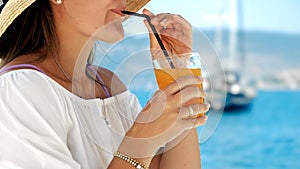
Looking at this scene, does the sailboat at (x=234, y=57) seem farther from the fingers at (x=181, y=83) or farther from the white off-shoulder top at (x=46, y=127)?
the fingers at (x=181, y=83)

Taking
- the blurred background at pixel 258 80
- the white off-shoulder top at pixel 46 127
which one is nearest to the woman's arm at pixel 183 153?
the white off-shoulder top at pixel 46 127

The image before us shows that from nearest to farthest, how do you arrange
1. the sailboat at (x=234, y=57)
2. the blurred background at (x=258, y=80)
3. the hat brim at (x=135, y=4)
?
the hat brim at (x=135, y=4) → the blurred background at (x=258, y=80) → the sailboat at (x=234, y=57)

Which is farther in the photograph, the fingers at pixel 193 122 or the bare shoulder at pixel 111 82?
the bare shoulder at pixel 111 82

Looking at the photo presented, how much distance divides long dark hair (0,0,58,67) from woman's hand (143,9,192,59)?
20 centimetres

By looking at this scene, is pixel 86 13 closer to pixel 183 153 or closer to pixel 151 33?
pixel 151 33

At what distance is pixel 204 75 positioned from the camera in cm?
89

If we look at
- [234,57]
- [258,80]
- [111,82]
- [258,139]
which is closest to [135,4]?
[111,82]

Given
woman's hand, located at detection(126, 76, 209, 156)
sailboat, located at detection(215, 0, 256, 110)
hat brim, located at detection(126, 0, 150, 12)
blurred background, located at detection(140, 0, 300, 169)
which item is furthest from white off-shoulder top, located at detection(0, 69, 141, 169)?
sailboat, located at detection(215, 0, 256, 110)

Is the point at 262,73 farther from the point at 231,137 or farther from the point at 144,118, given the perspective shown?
the point at 144,118

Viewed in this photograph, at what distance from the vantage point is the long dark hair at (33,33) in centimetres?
99

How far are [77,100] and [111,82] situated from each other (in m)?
0.15

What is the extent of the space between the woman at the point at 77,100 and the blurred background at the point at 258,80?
8.43m

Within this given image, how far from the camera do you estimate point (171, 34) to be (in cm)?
92

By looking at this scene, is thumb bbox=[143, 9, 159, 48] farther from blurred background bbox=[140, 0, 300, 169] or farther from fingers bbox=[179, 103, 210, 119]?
blurred background bbox=[140, 0, 300, 169]
